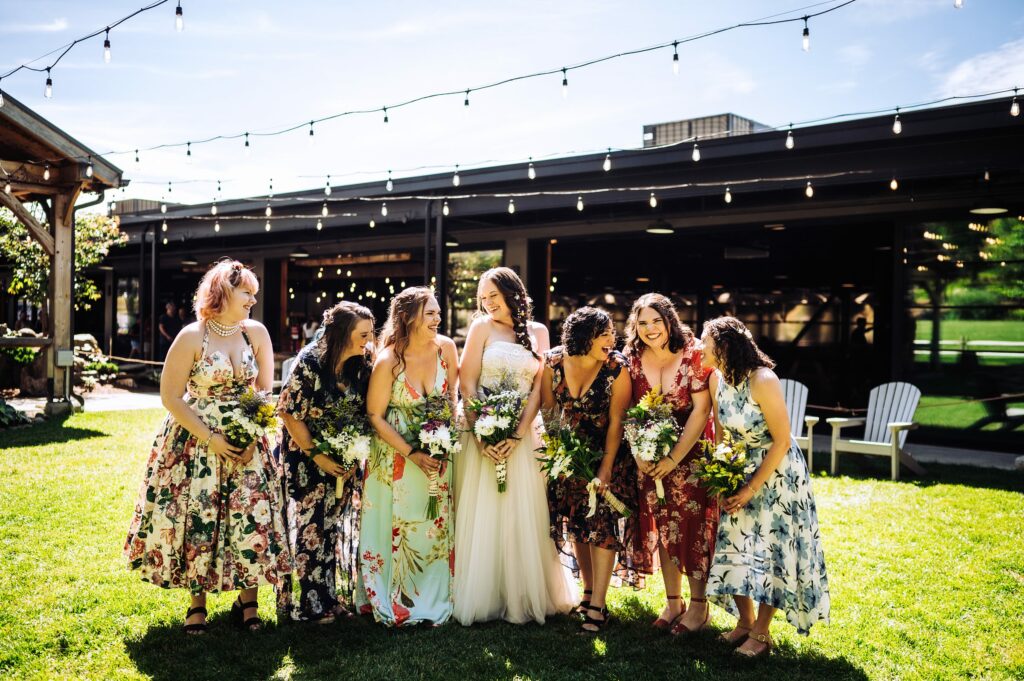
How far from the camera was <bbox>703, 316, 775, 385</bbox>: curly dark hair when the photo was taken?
3.74 metres

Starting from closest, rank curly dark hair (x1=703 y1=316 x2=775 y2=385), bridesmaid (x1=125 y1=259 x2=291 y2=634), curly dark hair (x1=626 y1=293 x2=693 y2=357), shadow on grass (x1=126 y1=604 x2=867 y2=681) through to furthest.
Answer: shadow on grass (x1=126 y1=604 x2=867 y2=681) < curly dark hair (x1=703 y1=316 x2=775 y2=385) < bridesmaid (x1=125 y1=259 x2=291 y2=634) < curly dark hair (x1=626 y1=293 x2=693 y2=357)

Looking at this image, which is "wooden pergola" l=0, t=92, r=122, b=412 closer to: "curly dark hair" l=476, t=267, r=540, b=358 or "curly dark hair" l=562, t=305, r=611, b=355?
"curly dark hair" l=476, t=267, r=540, b=358

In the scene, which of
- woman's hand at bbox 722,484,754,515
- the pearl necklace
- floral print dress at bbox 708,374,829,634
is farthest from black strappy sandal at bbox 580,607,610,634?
the pearl necklace

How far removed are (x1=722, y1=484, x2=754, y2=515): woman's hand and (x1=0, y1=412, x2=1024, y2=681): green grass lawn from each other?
0.71 metres

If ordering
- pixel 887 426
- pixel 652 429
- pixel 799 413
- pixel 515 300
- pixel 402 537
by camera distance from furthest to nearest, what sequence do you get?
pixel 799 413, pixel 887 426, pixel 515 300, pixel 402 537, pixel 652 429

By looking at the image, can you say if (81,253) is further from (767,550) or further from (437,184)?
(767,550)

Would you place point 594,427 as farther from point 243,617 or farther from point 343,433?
point 243,617

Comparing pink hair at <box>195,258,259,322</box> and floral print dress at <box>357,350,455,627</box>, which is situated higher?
pink hair at <box>195,258,259,322</box>

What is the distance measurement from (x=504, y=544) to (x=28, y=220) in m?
10.0

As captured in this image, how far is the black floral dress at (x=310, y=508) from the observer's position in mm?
4094

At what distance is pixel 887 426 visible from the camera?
8703mm

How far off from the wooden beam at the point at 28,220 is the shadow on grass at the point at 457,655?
30.0 feet

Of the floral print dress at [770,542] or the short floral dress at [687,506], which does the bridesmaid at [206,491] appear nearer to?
the short floral dress at [687,506]

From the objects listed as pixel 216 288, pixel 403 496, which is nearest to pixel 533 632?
pixel 403 496
